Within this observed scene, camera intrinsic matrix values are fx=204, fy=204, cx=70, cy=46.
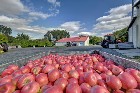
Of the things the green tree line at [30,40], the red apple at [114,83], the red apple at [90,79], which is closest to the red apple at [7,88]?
the red apple at [90,79]

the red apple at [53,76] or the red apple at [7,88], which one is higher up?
the red apple at [53,76]

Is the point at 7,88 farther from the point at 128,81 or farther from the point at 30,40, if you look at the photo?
the point at 30,40

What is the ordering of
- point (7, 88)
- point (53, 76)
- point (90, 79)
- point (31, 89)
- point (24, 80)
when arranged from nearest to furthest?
point (31, 89)
point (7, 88)
point (90, 79)
point (24, 80)
point (53, 76)

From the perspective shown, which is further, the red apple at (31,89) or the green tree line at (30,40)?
the green tree line at (30,40)

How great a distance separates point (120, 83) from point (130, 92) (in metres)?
0.26

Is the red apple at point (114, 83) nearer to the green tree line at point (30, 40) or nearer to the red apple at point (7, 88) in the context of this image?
the red apple at point (7, 88)

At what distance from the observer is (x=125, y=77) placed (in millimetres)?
2303

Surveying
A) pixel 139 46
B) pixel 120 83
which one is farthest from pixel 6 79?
pixel 139 46

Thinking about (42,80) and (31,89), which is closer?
(31,89)

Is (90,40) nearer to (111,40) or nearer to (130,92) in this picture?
(111,40)

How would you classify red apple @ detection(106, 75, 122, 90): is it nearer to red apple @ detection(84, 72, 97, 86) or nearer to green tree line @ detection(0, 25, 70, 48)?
red apple @ detection(84, 72, 97, 86)

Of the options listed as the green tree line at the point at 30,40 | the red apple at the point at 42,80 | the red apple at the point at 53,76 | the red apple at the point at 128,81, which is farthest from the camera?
the green tree line at the point at 30,40

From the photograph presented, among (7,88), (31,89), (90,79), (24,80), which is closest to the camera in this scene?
(31,89)

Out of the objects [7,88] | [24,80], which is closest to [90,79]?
[24,80]
